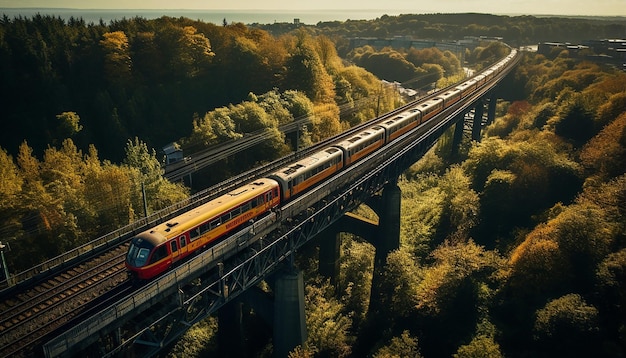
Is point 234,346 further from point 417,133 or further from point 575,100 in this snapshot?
point 575,100

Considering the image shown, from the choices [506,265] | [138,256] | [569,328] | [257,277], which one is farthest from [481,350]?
[138,256]

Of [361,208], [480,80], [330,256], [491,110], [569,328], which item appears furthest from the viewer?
[491,110]

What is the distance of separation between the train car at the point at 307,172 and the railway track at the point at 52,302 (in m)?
12.3

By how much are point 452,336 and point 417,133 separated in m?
25.5

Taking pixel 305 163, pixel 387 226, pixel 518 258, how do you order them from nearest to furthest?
pixel 518 258 < pixel 305 163 < pixel 387 226

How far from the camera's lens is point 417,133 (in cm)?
4844

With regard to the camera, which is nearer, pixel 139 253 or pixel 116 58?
pixel 139 253

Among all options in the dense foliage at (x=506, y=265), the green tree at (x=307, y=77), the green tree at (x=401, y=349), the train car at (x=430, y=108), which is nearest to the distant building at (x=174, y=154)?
the dense foliage at (x=506, y=265)

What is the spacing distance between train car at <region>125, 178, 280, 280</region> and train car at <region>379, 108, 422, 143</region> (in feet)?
67.8

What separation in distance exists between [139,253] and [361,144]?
24926 mm

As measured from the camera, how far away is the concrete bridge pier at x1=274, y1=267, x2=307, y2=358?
2856 cm

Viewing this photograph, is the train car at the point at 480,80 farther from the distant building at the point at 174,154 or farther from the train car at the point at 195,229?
the train car at the point at 195,229

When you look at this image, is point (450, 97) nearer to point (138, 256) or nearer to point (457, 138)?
point (457, 138)

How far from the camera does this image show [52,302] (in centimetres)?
2094
